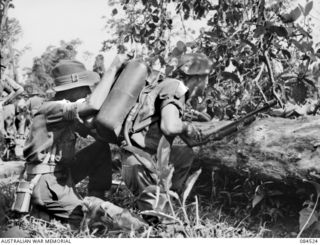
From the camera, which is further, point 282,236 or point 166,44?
point 166,44

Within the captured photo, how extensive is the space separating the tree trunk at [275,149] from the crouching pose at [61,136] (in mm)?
1035

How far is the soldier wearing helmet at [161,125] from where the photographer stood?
3531mm

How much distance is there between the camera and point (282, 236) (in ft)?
12.0

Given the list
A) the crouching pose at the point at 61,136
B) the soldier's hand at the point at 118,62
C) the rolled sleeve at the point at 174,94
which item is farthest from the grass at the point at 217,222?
the soldier's hand at the point at 118,62

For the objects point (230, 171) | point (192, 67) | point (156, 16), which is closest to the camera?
point (192, 67)

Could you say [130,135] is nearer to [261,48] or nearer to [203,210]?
[203,210]

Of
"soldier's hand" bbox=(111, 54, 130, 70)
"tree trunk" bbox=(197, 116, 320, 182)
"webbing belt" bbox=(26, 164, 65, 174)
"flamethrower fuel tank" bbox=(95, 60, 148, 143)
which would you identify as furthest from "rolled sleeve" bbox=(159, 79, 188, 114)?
"webbing belt" bbox=(26, 164, 65, 174)

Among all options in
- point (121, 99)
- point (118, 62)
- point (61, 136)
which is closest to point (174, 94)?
point (121, 99)

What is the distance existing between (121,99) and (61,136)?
60cm

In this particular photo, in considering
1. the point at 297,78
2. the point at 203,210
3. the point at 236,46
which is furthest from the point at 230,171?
the point at 236,46

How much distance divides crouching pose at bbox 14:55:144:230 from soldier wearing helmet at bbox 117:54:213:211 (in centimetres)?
32

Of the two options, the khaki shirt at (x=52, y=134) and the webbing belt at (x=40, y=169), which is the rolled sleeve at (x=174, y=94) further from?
the webbing belt at (x=40, y=169)

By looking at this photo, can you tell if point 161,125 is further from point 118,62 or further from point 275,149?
point 275,149

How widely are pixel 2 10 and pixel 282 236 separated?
310 cm
